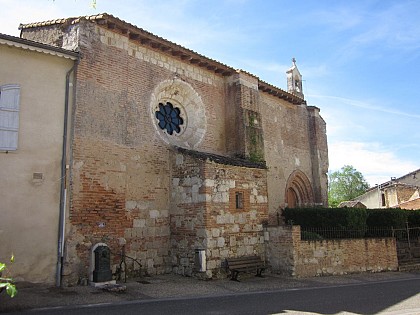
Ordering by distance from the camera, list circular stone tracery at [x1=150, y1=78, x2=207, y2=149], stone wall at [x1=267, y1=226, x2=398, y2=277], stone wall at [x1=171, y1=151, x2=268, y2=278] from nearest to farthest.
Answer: stone wall at [x1=171, y1=151, x2=268, y2=278] → stone wall at [x1=267, y1=226, x2=398, y2=277] → circular stone tracery at [x1=150, y1=78, x2=207, y2=149]

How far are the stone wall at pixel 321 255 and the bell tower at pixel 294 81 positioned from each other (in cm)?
914

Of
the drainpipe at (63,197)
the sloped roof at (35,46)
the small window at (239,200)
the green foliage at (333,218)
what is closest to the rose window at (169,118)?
the small window at (239,200)

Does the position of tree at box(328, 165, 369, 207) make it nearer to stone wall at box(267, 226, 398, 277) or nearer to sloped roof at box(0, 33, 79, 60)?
stone wall at box(267, 226, 398, 277)

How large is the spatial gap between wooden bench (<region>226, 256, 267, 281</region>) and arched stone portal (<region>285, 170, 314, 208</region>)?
5.87 m

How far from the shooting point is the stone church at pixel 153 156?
9375 millimetres

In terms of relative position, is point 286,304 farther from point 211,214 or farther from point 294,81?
point 294,81

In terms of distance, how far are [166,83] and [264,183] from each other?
15.2 ft

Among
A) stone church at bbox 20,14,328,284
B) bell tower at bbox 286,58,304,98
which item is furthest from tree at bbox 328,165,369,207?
stone church at bbox 20,14,328,284

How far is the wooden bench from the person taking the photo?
34.1ft

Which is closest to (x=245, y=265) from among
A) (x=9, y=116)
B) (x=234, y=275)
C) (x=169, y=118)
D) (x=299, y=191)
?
(x=234, y=275)

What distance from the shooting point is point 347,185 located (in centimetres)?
5378

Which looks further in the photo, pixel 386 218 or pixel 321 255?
pixel 386 218

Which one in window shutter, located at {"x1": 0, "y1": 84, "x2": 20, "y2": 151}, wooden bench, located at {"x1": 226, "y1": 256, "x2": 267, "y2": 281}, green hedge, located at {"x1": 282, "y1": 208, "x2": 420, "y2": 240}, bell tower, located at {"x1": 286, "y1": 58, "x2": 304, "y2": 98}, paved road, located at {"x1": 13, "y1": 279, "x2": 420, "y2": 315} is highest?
bell tower, located at {"x1": 286, "y1": 58, "x2": 304, "y2": 98}

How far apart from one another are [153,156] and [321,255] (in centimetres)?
615
